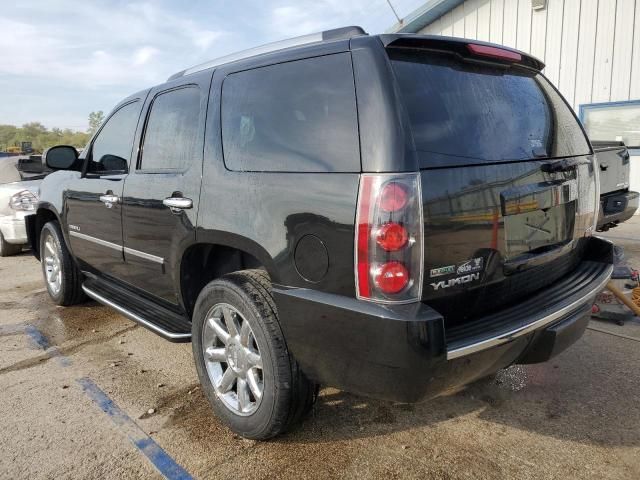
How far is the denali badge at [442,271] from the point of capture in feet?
6.49

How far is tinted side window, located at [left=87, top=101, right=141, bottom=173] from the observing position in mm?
3747

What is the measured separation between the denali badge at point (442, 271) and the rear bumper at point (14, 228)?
7214mm

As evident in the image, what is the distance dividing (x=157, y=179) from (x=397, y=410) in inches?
79.0

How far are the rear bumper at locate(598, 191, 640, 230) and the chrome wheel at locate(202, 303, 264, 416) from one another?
4130 millimetres

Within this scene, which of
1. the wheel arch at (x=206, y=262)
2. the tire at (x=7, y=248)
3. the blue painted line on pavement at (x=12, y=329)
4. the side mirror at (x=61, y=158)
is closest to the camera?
the wheel arch at (x=206, y=262)

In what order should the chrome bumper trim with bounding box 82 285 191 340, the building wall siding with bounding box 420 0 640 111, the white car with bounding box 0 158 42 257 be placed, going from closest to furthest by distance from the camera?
the chrome bumper trim with bounding box 82 285 191 340, the white car with bounding box 0 158 42 257, the building wall siding with bounding box 420 0 640 111

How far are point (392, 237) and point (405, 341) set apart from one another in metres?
0.39

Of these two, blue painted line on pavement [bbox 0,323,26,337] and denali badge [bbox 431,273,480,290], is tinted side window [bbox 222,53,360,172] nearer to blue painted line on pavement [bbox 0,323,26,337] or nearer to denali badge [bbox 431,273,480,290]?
denali badge [bbox 431,273,480,290]

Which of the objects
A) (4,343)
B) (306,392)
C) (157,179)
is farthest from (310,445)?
(4,343)

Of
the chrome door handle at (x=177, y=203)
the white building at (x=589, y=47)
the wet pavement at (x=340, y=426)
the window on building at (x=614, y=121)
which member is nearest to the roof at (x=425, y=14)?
the white building at (x=589, y=47)

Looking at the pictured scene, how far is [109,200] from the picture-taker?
3.70m

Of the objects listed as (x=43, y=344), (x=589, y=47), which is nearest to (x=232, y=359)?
(x=43, y=344)

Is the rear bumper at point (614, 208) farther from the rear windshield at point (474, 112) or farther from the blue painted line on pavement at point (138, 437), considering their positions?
the blue painted line on pavement at point (138, 437)

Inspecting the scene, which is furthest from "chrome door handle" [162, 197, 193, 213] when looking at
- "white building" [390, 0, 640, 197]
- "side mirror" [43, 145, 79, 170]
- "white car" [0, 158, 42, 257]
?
"white building" [390, 0, 640, 197]
